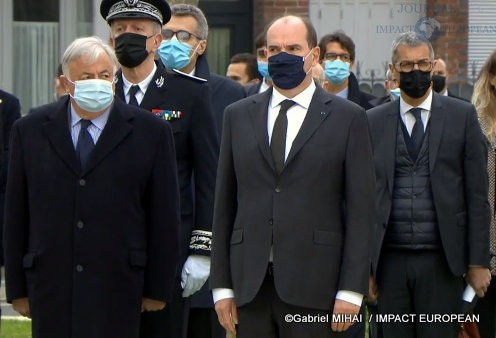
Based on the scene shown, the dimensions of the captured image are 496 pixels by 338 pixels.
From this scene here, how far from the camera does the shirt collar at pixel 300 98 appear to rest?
6266 mm

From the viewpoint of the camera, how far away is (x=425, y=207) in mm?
7352

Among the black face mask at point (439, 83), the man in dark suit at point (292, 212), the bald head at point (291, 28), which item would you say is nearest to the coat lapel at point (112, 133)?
the man in dark suit at point (292, 212)

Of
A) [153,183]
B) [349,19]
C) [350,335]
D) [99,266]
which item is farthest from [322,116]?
[349,19]

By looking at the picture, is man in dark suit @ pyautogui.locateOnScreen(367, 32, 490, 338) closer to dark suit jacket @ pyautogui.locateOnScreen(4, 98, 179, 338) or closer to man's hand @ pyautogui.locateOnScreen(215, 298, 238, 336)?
man's hand @ pyautogui.locateOnScreen(215, 298, 238, 336)

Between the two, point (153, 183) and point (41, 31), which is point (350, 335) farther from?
point (41, 31)

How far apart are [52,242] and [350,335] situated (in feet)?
9.82

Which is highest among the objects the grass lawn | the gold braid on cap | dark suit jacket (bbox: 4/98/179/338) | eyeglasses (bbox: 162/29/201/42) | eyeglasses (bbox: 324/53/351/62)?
the gold braid on cap

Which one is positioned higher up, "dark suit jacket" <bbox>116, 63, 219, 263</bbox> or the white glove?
"dark suit jacket" <bbox>116, 63, 219, 263</bbox>

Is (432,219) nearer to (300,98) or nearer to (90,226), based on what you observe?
(300,98)

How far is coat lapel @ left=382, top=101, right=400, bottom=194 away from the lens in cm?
744

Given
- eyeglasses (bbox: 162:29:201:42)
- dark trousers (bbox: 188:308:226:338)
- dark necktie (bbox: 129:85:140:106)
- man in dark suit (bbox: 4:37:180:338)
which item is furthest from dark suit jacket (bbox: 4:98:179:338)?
eyeglasses (bbox: 162:29:201:42)

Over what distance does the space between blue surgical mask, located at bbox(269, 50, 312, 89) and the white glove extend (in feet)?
3.79

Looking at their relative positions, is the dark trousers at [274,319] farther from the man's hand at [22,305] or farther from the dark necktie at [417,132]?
the dark necktie at [417,132]

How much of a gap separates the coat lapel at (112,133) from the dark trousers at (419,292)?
1.89m
